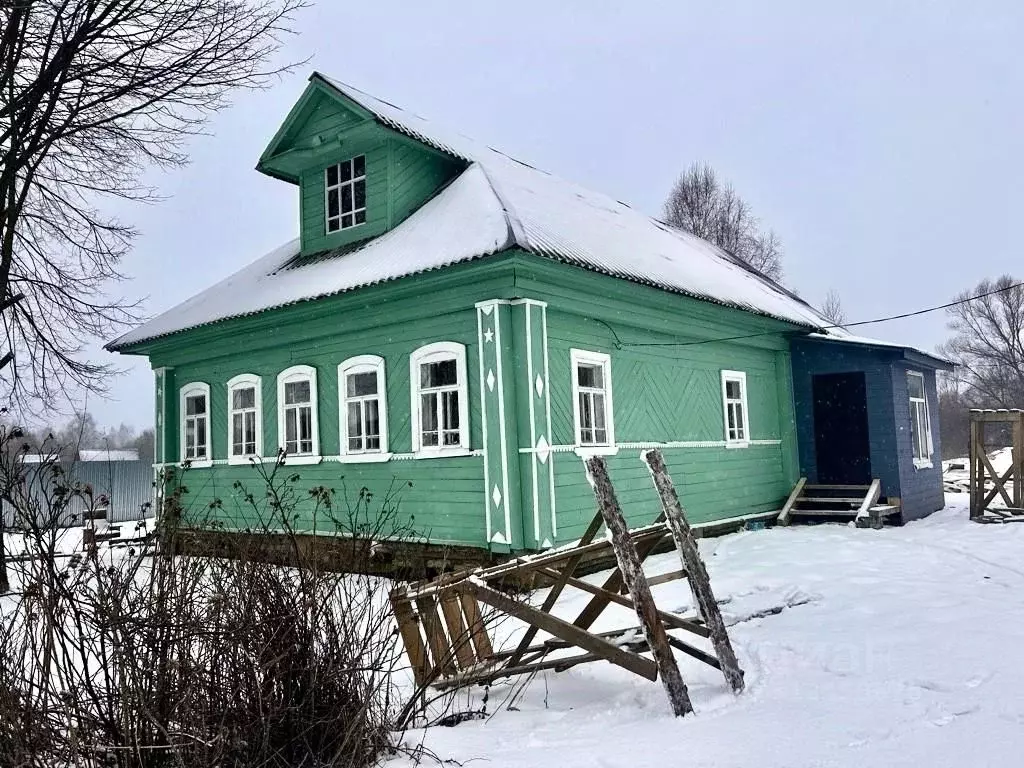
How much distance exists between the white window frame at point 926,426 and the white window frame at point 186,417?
1241 centimetres

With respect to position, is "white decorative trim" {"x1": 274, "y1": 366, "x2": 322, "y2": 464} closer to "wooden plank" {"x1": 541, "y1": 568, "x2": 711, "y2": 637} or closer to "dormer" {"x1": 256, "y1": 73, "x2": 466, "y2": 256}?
"dormer" {"x1": 256, "y1": 73, "x2": 466, "y2": 256}

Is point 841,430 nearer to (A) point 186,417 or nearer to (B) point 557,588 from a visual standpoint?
(B) point 557,588

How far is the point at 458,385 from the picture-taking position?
982cm

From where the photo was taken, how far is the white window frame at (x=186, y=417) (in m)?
13.5

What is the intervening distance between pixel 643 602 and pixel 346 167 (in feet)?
32.4

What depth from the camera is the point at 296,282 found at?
11992mm

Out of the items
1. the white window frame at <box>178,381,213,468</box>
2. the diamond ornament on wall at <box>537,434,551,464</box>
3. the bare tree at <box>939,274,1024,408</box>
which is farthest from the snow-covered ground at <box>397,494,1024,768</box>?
the bare tree at <box>939,274,1024,408</box>

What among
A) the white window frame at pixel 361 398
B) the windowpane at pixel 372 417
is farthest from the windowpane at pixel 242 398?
the windowpane at pixel 372 417

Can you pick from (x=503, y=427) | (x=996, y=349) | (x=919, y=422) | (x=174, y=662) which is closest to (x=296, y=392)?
(x=503, y=427)

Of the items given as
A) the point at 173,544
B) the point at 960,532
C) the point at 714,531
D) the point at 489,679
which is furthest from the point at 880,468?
the point at 173,544

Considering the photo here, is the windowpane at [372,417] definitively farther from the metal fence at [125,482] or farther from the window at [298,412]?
the metal fence at [125,482]

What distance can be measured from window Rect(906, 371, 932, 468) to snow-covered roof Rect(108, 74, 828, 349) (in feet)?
6.81

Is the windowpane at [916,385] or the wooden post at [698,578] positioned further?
the windowpane at [916,385]

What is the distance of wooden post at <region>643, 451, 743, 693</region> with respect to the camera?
4.83 m
